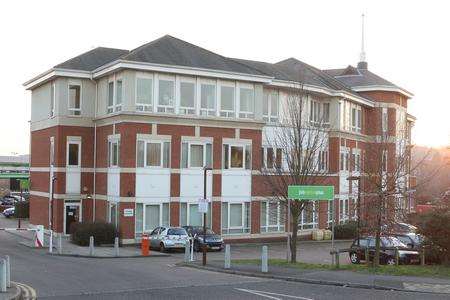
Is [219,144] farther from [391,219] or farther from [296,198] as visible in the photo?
[391,219]

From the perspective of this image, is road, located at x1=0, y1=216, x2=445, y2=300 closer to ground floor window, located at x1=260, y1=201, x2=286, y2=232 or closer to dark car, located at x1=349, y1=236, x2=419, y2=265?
dark car, located at x1=349, y1=236, x2=419, y2=265

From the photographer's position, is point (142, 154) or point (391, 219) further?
point (142, 154)

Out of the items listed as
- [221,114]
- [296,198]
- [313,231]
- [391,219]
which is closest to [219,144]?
[221,114]

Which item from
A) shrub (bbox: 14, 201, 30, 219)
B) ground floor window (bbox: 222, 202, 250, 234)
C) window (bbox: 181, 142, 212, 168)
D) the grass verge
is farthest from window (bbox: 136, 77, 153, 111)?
shrub (bbox: 14, 201, 30, 219)

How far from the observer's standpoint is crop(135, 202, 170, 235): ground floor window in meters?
37.5

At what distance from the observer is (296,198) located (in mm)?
24406

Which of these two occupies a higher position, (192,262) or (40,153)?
(40,153)

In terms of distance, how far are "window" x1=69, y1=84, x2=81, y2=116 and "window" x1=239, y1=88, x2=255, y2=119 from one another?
35.5 feet

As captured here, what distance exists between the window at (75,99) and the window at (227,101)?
9.65m

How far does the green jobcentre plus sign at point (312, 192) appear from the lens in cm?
2375

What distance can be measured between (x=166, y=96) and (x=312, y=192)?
16.8m

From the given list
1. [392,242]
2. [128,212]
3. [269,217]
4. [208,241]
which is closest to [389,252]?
[392,242]

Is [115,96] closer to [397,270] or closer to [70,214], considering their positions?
Result: [70,214]

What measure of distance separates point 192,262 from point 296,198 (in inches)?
239
